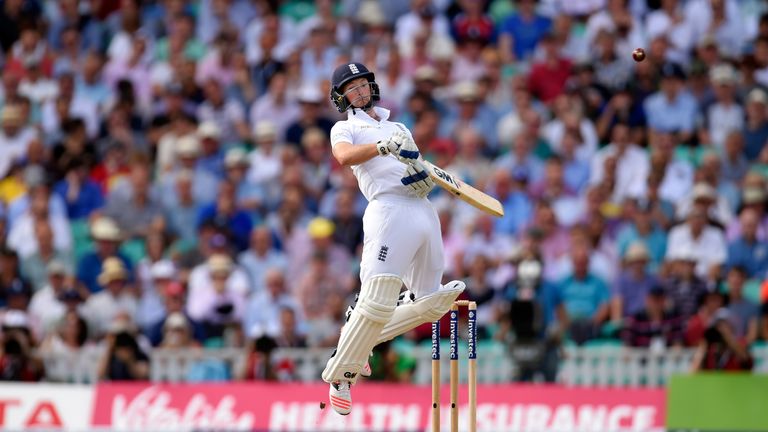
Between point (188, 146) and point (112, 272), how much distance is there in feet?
6.27

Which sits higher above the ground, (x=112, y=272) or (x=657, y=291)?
(x=112, y=272)

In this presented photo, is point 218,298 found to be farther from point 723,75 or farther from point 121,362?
point 723,75

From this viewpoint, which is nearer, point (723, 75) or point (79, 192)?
point (723, 75)

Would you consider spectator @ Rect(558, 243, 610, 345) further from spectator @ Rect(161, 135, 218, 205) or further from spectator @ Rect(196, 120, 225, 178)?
spectator @ Rect(196, 120, 225, 178)

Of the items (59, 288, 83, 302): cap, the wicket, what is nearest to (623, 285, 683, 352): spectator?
the wicket

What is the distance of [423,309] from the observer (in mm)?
9430

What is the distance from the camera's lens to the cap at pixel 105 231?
628 inches

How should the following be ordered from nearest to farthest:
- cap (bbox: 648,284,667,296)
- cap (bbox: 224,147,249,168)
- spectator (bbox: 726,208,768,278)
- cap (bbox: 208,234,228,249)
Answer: cap (bbox: 648,284,667,296)
spectator (bbox: 726,208,768,278)
cap (bbox: 208,234,228,249)
cap (bbox: 224,147,249,168)

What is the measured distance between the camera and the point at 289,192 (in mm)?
15859

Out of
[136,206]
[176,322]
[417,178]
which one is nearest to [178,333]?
Result: [176,322]

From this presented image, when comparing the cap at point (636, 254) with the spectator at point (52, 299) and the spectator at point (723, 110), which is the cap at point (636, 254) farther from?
the spectator at point (52, 299)

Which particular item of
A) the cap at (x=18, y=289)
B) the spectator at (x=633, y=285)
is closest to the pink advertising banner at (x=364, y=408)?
the spectator at (x=633, y=285)

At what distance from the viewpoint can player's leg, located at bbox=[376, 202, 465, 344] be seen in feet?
30.9

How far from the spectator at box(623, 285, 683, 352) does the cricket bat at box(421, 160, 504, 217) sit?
15.6 feet
